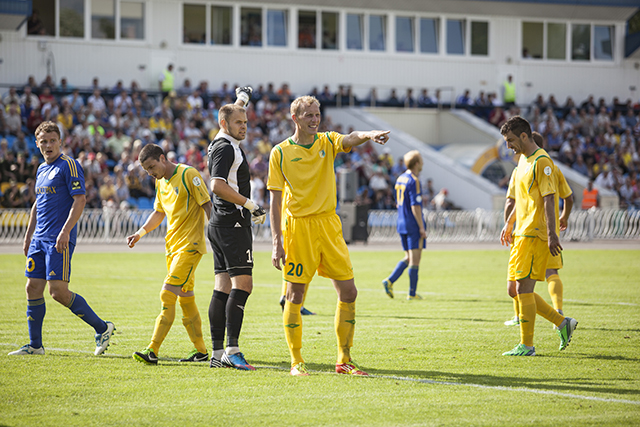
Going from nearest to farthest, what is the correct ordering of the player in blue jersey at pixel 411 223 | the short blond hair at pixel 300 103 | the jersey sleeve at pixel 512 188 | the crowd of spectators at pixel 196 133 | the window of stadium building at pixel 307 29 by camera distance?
the short blond hair at pixel 300 103 < the jersey sleeve at pixel 512 188 < the player in blue jersey at pixel 411 223 < the crowd of spectators at pixel 196 133 < the window of stadium building at pixel 307 29

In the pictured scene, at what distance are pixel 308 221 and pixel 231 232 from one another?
2.52 ft

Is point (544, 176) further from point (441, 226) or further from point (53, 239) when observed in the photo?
point (441, 226)

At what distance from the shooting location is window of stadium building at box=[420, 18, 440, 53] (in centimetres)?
3828

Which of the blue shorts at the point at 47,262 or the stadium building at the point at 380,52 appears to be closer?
the blue shorts at the point at 47,262

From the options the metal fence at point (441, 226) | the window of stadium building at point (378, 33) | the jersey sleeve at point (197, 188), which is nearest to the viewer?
the jersey sleeve at point (197, 188)

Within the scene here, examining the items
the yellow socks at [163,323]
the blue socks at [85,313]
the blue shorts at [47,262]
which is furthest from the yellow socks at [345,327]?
the blue shorts at [47,262]

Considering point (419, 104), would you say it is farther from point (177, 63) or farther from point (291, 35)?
point (177, 63)

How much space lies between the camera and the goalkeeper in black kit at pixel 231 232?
254 inches

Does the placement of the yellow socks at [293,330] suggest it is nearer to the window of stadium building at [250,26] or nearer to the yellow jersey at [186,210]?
the yellow jersey at [186,210]

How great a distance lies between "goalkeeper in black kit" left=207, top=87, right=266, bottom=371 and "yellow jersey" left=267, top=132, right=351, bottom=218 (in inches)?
14.7

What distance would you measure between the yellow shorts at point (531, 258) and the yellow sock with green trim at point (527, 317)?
0.70ft

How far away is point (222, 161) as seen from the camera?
21.0ft

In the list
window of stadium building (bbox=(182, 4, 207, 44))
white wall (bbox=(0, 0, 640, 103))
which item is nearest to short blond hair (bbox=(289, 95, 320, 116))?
white wall (bbox=(0, 0, 640, 103))

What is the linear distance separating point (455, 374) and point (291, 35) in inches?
1236
